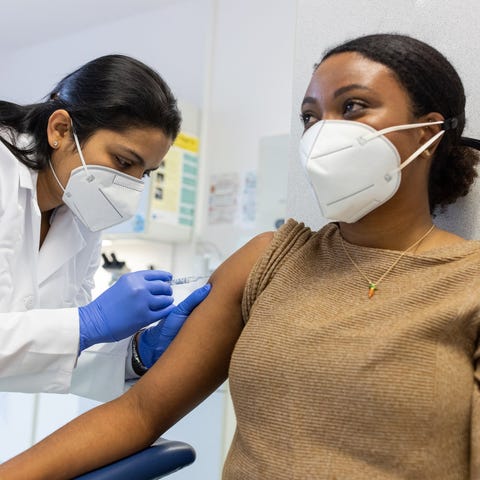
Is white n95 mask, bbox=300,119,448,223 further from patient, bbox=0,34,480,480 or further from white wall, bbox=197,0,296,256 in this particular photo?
white wall, bbox=197,0,296,256

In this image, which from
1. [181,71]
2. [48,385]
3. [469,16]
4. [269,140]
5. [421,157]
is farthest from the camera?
[181,71]

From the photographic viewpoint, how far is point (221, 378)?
4.17 ft

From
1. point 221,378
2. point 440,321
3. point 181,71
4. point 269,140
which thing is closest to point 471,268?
point 440,321

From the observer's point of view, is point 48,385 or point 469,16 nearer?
point 469,16

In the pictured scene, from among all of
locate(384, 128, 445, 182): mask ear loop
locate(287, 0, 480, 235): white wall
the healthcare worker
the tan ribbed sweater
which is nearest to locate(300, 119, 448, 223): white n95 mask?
locate(384, 128, 445, 182): mask ear loop

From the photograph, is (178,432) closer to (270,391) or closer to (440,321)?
(270,391)

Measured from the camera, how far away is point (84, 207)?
1707 millimetres

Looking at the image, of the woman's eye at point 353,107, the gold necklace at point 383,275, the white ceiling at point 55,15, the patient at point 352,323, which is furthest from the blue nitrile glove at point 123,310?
the white ceiling at point 55,15

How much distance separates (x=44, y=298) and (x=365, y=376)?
1099 millimetres

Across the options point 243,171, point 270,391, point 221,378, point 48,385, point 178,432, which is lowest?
point 178,432

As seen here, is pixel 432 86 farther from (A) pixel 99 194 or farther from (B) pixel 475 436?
(A) pixel 99 194

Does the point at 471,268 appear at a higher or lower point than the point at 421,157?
lower

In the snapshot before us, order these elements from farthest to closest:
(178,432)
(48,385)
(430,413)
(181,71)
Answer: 1. (181,71)
2. (178,432)
3. (48,385)
4. (430,413)

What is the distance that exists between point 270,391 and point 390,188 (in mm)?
411
